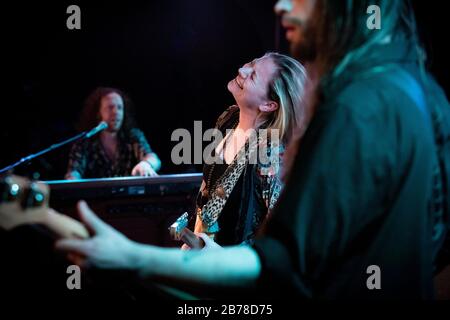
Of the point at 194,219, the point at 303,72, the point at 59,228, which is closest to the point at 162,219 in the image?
the point at 194,219

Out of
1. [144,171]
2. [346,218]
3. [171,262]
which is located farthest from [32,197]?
[144,171]

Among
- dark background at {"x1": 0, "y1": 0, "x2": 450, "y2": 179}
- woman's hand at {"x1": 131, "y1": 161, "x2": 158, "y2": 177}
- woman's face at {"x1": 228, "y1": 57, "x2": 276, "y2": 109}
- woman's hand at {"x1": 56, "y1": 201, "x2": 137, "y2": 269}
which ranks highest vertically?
dark background at {"x1": 0, "y1": 0, "x2": 450, "y2": 179}

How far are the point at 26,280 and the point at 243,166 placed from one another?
1.44 meters

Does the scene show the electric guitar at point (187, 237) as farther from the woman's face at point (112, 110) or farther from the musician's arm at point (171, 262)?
the woman's face at point (112, 110)

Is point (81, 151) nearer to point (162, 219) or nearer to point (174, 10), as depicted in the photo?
point (162, 219)

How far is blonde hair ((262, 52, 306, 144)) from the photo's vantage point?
2.62m

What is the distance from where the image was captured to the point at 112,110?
5.39 metres

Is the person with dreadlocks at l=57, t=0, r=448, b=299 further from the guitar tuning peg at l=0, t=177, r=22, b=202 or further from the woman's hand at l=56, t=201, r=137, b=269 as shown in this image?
the guitar tuning peg at l=0, t=177, r=22, b=202

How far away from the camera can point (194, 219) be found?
9.61 ft

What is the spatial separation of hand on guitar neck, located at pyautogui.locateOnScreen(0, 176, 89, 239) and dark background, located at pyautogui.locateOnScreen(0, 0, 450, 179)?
5.10m

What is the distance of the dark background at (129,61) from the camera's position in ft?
20.3

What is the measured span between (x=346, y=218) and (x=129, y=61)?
253 inches

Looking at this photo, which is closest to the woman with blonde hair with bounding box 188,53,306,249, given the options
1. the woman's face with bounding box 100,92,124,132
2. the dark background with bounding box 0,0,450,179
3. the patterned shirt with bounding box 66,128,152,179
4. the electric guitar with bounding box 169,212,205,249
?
the electric guitar with bounding box 169,212,205,249

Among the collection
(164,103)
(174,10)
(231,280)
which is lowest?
(231,280)
